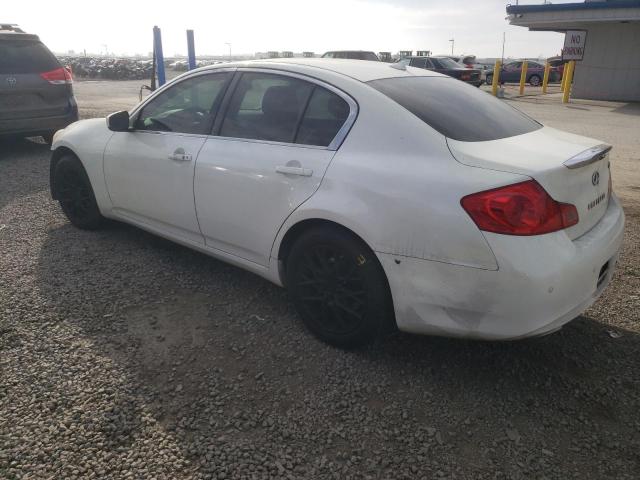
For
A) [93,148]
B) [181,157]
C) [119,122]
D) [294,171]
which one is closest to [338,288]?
[294,171]

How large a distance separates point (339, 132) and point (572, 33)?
22.1m

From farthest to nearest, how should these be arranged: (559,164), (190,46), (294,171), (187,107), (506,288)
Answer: (190,46)
(187,107)
(294,171)
(559,164)
(506,288)

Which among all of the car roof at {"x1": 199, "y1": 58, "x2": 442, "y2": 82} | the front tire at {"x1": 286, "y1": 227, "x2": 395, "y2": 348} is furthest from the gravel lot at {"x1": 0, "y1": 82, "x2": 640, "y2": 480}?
the car roof at {"x1": 199, "y1": 58, "x2": 442, "y2": 82}

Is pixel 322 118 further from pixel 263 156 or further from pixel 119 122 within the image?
pixel 119 122

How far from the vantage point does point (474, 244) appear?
2377mm

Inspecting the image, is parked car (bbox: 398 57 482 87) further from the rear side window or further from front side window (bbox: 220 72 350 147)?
the rear side window

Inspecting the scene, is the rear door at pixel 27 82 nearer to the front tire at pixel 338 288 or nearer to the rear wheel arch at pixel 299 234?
the rear wheel arch at pixel 299 234

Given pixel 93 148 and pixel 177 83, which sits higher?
pixel 177 83

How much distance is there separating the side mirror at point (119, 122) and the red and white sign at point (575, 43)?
71.2 feet

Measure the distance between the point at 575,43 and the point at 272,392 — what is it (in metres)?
22.9

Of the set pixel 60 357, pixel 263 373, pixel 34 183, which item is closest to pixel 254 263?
pixel 263 373

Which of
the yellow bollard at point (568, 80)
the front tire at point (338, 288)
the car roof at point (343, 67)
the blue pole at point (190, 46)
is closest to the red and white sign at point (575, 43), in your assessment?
the yellow bollard at point (568, 80)

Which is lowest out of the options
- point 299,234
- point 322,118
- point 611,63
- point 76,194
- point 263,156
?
point 76,194

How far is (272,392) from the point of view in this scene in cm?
270
